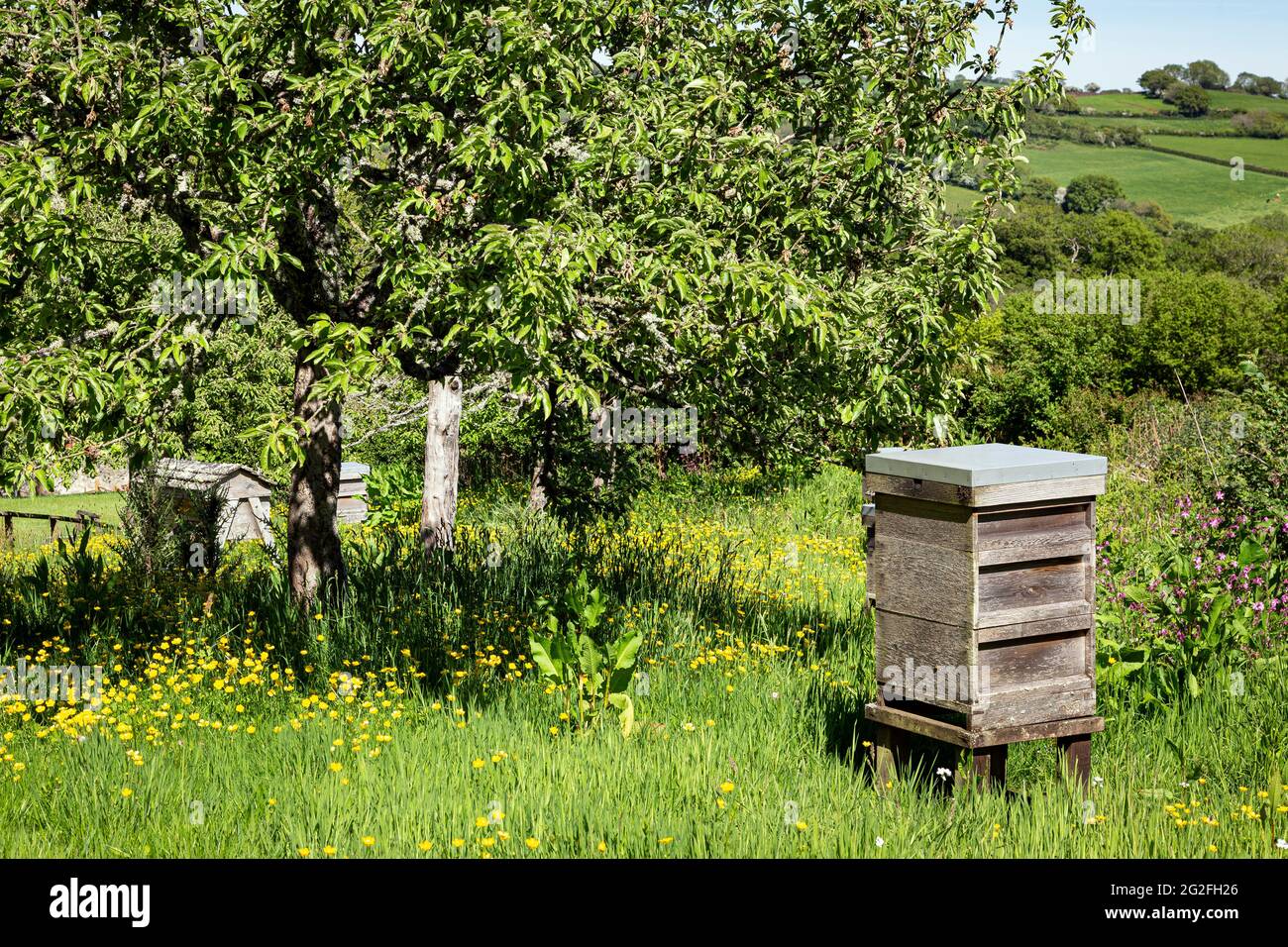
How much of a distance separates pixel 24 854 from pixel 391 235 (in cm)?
371

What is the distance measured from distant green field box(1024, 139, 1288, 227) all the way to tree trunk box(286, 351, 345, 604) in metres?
66.8

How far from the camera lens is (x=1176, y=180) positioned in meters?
74.9

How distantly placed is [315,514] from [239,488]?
987 centimetres

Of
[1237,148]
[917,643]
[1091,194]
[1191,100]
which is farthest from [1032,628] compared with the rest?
[1191,100]

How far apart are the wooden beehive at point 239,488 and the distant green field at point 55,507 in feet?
31.6

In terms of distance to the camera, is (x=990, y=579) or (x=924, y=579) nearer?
(x=990, y=579)

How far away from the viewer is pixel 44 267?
244 inches

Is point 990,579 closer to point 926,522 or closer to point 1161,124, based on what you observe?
point 926,522

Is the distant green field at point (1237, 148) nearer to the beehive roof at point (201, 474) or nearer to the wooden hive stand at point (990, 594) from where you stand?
the beehive roof at point (201, 474)

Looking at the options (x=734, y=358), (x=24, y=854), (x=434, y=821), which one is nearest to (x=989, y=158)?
(x=734, y=358)

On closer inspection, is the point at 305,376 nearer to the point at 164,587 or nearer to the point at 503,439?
the point at 164,587

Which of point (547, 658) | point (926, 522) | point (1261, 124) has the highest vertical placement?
point (1261, 124)

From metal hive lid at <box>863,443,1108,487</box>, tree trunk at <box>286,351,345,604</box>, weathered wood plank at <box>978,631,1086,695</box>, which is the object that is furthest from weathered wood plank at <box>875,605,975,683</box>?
tree trunk at <box>286,351,345,604</box>

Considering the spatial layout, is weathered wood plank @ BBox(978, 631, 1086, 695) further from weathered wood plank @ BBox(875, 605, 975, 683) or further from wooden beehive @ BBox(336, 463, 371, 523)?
wooden beehive @ BBox(336, 463, 371, 523)
